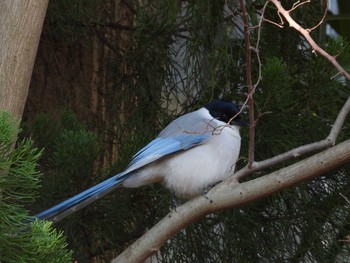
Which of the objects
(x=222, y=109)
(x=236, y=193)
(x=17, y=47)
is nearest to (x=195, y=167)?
(x=222, y=109)

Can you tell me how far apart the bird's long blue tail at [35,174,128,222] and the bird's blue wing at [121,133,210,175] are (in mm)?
40

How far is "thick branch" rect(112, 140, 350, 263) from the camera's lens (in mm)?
1686

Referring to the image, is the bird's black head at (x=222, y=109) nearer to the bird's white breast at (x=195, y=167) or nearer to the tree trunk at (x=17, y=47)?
the bird's white breast at (x=195, y=167)

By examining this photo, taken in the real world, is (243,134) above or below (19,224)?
below

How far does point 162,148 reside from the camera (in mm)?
2135

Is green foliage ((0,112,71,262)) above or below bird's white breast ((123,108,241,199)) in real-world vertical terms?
above

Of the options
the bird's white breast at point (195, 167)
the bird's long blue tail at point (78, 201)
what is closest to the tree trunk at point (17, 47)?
the bird's long blue tail at point (78, 201)

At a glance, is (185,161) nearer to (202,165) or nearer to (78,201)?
(202,165)

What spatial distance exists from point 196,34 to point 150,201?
1.51 feet

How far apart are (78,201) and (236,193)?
0.44 meters

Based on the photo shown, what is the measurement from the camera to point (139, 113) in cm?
258

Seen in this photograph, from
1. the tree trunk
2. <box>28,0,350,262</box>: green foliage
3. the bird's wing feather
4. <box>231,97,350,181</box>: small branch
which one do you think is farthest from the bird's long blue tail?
<box>231,97,350,181</box>: small branch

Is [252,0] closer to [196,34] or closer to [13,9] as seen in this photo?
[196,34]

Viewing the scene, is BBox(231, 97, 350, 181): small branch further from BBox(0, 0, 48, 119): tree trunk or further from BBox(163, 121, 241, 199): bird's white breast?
BBox(0, 0, 48, 119): tree trunk
